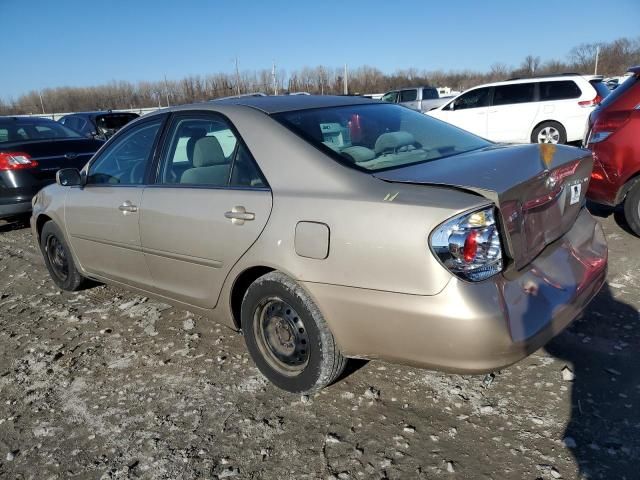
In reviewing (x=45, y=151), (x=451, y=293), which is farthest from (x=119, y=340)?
(x=45, y=151)

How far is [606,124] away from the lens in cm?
470

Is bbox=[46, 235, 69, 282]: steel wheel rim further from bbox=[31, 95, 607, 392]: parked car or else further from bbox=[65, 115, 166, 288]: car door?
bbox=[31, 95, 607, 392]: parked car

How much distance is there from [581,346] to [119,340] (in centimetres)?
308

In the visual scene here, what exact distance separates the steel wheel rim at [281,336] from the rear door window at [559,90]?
9978 millimetres

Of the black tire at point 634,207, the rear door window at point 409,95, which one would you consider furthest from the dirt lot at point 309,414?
the rear door window at point 409,95

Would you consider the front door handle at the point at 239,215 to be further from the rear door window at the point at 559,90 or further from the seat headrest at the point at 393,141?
the rear door window at the point at 559,90

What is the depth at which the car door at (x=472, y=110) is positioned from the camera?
11.6 m

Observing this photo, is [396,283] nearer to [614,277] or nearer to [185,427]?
[185,427]

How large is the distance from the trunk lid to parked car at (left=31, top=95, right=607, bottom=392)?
0.01 metres

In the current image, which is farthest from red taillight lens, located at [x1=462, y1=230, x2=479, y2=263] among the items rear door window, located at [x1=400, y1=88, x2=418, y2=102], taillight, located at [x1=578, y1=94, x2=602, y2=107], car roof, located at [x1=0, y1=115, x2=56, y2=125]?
rear door window, located at [x1=400, y1=88, x2=418, y2=102]

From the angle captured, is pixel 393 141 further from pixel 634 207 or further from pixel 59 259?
pixel 59 259

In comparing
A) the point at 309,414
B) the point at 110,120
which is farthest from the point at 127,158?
the point at 110,120

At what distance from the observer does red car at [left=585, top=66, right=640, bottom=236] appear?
4.54 meters

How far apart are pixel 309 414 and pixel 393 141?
1.58 metres
